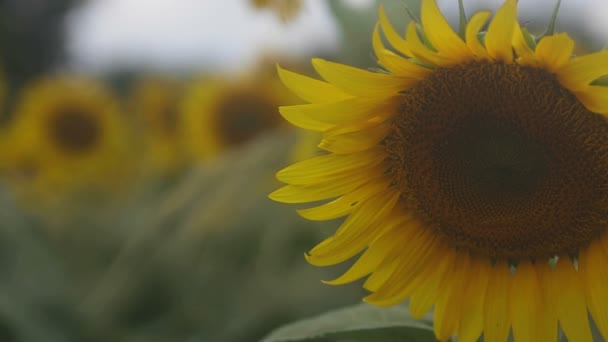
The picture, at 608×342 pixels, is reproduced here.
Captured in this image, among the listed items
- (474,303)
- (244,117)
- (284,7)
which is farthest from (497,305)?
(244,117)

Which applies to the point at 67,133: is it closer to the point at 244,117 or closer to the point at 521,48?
the point at 244,117

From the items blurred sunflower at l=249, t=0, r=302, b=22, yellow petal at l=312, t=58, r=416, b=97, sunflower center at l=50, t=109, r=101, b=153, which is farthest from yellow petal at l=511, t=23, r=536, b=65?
sunflower center at l=50, t=109, r=101, b=153

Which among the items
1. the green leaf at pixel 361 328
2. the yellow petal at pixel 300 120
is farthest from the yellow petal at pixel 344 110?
the green leaf at pixel 361 328

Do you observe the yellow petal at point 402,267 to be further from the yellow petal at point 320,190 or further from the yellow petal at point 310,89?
the yellow petal at point 310,89

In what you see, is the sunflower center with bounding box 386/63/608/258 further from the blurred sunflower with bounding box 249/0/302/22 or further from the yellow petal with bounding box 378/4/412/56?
the blurred sunflower with bounding box 249/0/302/22

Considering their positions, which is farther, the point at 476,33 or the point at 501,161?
the point at 501,161
